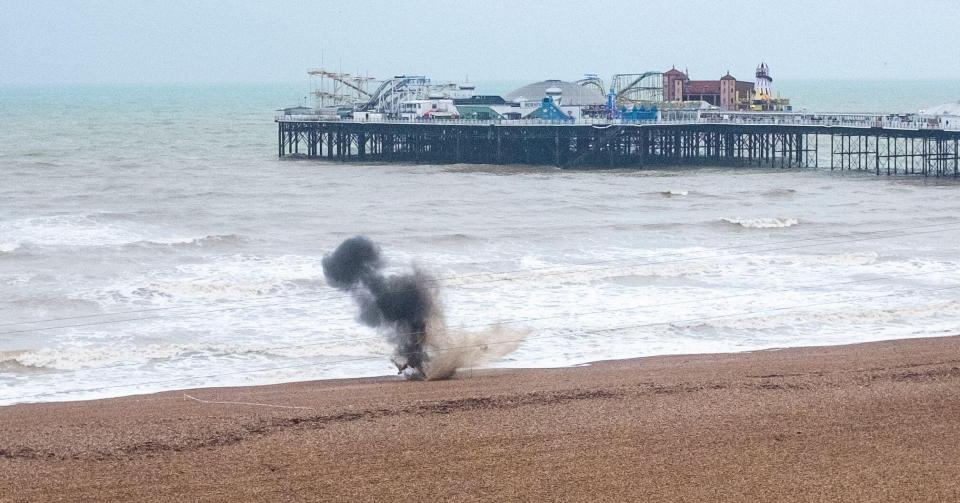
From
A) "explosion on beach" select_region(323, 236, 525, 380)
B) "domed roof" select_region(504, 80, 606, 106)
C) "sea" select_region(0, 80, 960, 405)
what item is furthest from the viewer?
"domed roof" select_region(504, 80, 606, 106)

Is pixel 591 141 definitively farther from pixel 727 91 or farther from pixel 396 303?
pixel 396 303

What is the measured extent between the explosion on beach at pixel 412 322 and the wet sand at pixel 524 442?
2176mm

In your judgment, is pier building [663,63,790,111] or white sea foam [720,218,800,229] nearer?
white sea foam [720,218,800,229]

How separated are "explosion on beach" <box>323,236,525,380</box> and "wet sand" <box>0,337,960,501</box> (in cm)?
218

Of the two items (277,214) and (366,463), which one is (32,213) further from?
(366,463)

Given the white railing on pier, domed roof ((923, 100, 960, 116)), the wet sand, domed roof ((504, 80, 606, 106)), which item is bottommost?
the wet sand

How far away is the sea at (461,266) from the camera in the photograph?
959 inches

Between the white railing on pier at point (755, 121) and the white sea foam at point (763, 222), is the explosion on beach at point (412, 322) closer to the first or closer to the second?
the white sea foam at point (763, 222)

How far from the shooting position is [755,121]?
6819 centimetres

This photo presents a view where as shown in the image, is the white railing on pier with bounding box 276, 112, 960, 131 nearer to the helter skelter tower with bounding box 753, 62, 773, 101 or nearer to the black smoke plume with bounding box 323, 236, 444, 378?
the helter skelter tower with bounding box 753, 62, 773, 101

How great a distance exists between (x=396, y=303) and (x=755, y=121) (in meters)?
48.8

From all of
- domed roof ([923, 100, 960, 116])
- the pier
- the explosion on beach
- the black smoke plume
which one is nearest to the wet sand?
the explosion on beach

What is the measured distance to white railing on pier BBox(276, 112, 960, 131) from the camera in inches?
2398

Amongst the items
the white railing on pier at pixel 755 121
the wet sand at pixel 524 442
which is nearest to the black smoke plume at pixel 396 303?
the wet sand at pixel 524 442
